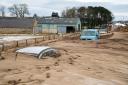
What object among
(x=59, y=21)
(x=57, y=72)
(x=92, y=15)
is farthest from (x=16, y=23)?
(x=57, y=72)

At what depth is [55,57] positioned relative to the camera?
21344mm

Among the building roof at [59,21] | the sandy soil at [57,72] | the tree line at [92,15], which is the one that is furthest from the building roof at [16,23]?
the sandy soil at [57,72]

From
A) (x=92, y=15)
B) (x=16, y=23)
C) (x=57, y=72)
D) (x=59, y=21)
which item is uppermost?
(x=92, y=15)

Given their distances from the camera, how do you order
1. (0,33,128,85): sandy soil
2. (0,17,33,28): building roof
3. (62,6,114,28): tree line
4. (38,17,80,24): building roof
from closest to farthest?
(0,33,128,85): sandy soil → (38,17,80,24): building roof → (0,17,33,28): building roof → (62,6,114,28): tree line

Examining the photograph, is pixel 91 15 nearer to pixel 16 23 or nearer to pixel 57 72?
pixel 16 23

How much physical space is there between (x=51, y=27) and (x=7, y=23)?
52.6ft

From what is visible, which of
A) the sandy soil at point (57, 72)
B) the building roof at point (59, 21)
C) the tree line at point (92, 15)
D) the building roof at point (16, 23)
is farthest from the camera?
the tree line at point (92, 15)

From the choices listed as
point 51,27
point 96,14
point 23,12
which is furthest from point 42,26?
point 23,12

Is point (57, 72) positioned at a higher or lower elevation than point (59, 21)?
lower

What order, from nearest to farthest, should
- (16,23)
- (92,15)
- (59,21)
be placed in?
(59,21) < (16,23) < (92,15)

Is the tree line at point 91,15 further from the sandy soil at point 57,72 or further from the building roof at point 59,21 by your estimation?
the sandy soil at point 57,72

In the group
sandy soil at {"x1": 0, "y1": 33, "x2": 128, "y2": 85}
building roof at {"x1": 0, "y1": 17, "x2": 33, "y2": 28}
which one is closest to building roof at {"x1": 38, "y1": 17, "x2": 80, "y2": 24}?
building roof at {"x1": 0, "y1": 17, "x2": 33, "y2": 28}

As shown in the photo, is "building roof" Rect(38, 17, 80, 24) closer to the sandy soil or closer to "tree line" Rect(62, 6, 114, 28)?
"tree line" Rect(62, 6, 114, 28)

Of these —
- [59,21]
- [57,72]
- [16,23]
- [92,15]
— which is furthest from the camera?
[92,15]
